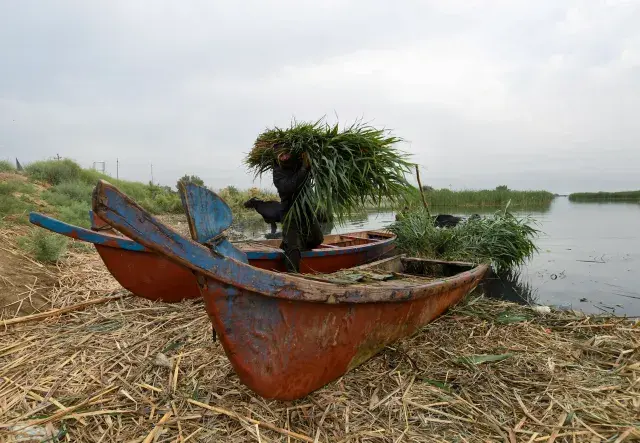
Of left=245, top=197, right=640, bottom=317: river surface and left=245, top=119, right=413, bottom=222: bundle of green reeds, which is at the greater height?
left=245, top=119, right=413, bottom=222: bundle of green reeds

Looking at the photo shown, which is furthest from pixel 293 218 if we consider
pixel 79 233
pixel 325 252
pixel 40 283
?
pixel 40 283

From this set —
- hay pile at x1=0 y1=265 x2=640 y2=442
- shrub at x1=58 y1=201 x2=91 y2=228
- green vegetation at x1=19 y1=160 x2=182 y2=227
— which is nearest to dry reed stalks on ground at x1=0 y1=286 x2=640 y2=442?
hay pile at x1=0 y1=265 x2=640 y2=442

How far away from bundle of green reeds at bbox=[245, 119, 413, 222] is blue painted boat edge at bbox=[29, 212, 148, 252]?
1.97 m

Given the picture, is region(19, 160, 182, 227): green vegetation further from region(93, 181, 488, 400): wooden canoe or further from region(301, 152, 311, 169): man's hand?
region(93, 181, 488, 400): wooden canoe

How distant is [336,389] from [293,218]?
245cm

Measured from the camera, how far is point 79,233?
3.89 metres

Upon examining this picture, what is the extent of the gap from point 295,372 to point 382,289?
34.6 inches

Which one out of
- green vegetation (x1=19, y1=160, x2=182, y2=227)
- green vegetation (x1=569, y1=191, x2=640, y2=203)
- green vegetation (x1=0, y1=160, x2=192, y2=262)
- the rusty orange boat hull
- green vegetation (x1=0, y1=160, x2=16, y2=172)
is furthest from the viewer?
green vegetation (x1=569, y1=191, x2=640, y2=203)

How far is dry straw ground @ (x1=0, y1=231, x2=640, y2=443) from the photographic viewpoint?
94.1 inches

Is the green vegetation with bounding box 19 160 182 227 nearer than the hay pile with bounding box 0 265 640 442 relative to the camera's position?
No

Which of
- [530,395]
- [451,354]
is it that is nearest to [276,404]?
[451,354]

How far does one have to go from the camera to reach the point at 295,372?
8.05 feet

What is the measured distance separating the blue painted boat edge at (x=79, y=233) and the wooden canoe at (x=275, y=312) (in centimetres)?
201

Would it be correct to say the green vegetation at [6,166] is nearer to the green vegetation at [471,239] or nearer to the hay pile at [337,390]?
the hay pile at [337,390]
